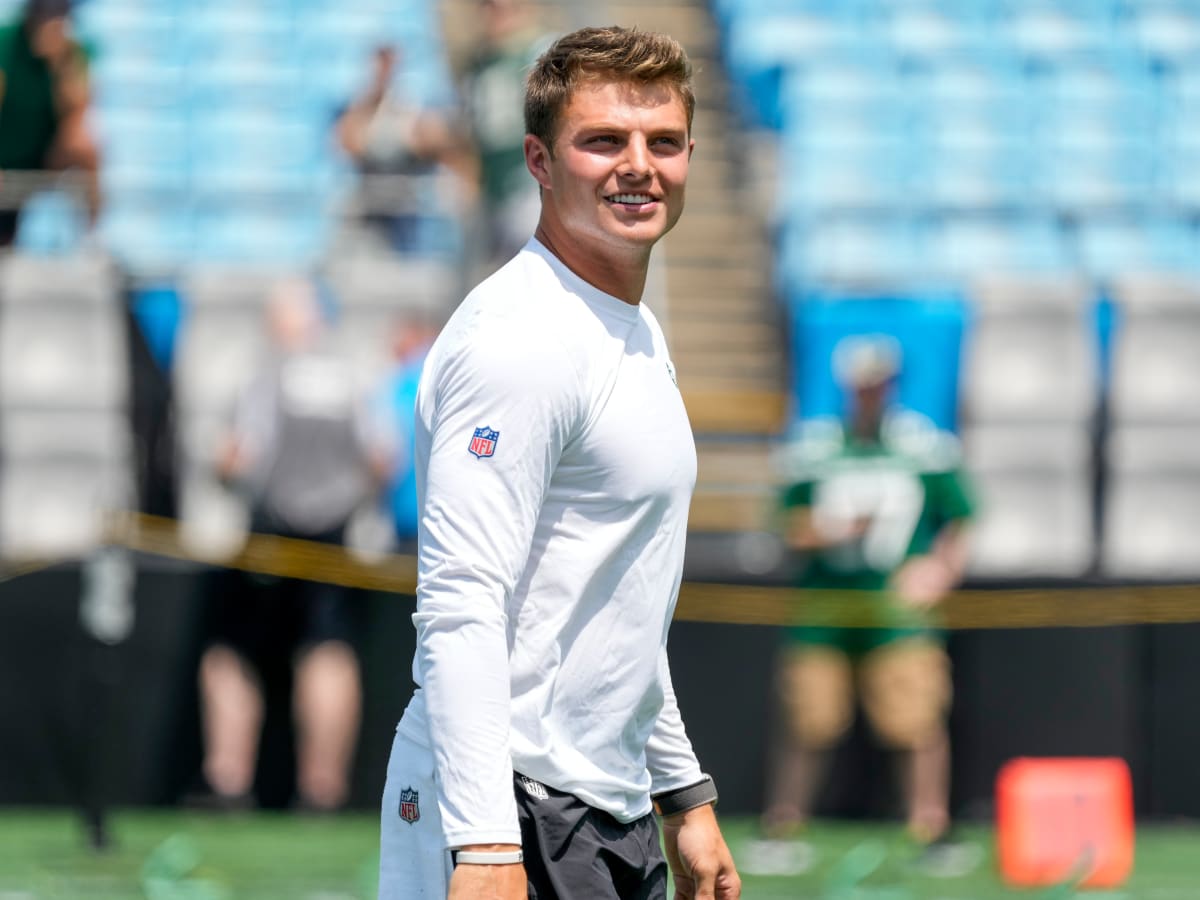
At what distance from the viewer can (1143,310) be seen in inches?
440

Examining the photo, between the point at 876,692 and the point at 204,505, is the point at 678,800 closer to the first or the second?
the point at 876,692

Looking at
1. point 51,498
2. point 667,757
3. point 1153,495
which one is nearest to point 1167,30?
point 1153,495

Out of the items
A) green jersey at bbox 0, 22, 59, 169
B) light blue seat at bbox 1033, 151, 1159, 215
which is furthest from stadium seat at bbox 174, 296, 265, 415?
light blue seat at bbox 1033, 151, 1159, 215

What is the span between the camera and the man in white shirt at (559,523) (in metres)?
2.62

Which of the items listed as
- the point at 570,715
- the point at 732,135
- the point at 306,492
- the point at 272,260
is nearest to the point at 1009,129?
the point at 732,135

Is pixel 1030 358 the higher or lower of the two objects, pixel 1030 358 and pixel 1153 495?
the higher

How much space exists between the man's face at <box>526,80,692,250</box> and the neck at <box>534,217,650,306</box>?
0.02m

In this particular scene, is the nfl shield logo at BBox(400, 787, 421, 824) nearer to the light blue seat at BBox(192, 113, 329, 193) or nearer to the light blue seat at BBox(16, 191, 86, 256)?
the light blue seat at BBox(16, 191, 86, 256)

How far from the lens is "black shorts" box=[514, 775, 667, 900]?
2.80 meters

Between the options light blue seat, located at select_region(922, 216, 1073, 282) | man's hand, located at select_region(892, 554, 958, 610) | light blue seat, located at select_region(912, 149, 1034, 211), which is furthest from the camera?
light blue seat, located at select_region(912, 149, 1034, 211)

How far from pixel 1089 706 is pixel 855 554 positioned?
1.57 metres

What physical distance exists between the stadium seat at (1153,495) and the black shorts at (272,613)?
4.10m

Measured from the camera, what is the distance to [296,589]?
962 cm

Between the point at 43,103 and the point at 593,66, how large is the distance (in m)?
8.23
